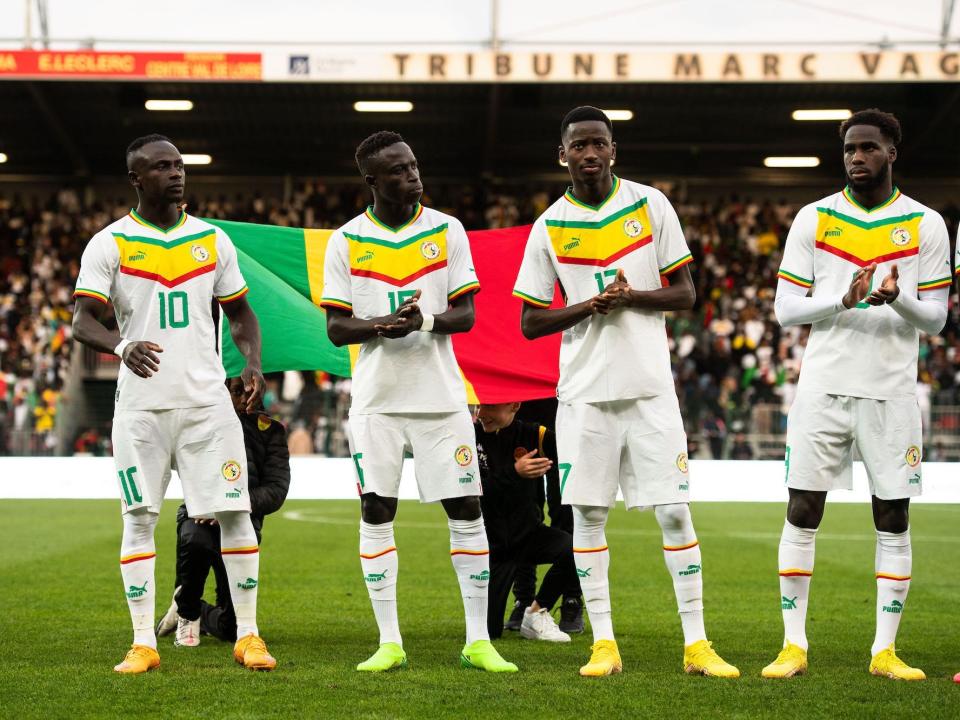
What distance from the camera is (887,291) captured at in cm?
535

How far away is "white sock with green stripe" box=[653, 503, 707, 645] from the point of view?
567cm

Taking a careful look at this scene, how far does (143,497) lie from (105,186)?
2673 centimetres

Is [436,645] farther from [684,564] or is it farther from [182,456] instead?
[182,456]

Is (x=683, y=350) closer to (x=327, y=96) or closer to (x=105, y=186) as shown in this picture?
(x=327, y=96)

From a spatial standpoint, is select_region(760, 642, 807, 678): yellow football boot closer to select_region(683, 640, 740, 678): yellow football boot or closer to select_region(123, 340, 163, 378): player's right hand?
select_region(683, 640, 740, 678): yellow football boot

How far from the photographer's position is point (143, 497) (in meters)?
5.79

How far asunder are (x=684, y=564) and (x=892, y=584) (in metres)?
0.90

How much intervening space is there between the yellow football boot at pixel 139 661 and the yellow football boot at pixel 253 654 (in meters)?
0.37

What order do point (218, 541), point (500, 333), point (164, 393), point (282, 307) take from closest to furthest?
point (164, 393), point (218, 541), point (282, 307), point (500, 333)

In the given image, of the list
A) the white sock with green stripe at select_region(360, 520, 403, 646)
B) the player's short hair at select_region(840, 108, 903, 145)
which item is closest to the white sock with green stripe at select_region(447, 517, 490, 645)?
the white sock with green stripe at select_region(360, 520, 403, 646)

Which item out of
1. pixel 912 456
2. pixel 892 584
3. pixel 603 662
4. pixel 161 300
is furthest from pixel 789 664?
pixel 161 300

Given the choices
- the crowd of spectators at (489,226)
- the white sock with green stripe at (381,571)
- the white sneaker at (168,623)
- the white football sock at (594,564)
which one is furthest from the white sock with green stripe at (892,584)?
the crowd of spectators at (489,226)

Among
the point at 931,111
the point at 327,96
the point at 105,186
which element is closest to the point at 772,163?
the point at 931,111

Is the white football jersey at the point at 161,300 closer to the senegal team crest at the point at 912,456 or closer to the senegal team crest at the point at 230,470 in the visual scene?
the senegal team crest at the point at 230,470
